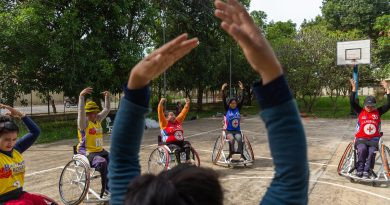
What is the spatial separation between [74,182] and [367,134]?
511cm

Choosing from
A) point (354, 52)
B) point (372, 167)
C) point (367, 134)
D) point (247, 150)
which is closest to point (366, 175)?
point (372, 167)

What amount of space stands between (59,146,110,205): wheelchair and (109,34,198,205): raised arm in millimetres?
4363

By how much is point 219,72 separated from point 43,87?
11.9m

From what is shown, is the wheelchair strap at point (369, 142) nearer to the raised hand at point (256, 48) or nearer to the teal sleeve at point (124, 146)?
the teal sleeve at point (124, 146)

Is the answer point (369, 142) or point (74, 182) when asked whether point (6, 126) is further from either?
point (369, 142)

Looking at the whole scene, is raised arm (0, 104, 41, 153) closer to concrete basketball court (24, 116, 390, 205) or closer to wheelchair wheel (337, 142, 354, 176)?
concrete basketball court (24, 116, 390, 205)

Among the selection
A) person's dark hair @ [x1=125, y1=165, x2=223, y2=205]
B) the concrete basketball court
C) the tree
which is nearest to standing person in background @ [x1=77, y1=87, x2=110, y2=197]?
the concrete basketball court

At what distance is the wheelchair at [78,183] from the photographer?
5.49 m

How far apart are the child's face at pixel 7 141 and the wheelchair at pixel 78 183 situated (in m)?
1.98

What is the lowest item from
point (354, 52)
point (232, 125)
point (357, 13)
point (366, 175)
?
point (366, 175)

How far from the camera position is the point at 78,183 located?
222 inches

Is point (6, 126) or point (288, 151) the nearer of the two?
point (288, 151)

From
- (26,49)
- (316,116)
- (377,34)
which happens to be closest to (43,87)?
(26,49)

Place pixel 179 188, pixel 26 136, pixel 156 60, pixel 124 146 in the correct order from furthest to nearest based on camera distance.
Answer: pixel 26 136 < pixel 124 146 < pixel 156 60 < pixel 179 188
